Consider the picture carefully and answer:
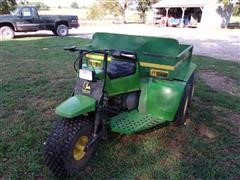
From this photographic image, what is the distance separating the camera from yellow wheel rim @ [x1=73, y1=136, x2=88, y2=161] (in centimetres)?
224

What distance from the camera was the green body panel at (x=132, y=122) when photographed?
256 cm

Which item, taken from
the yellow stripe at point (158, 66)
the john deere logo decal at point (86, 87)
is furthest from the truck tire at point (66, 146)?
the yellow stripe at point (158, 66)

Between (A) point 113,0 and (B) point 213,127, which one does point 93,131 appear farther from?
(A) point 113,0

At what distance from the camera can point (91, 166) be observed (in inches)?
94.1

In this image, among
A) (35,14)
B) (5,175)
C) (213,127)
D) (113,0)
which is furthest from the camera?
(113,0)

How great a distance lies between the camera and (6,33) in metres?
11.3

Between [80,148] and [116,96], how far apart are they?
0.67 meters

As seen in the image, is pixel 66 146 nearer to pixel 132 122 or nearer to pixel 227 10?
pixel 132 122

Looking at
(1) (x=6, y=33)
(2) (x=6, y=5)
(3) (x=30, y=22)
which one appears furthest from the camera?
(2) (x=6, y=5)

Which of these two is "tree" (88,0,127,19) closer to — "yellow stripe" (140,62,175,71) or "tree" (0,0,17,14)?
"tree" (0,0,17,14)

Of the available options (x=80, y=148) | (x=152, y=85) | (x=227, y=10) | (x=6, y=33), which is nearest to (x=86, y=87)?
(x=80, y=148)

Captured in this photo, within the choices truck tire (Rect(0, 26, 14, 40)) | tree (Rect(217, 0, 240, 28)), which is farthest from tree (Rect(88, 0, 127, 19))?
truck tire (Rect(0, 26, 14, 40))

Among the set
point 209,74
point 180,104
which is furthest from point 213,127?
point 209,74

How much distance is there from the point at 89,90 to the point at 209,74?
4254 millimetres
